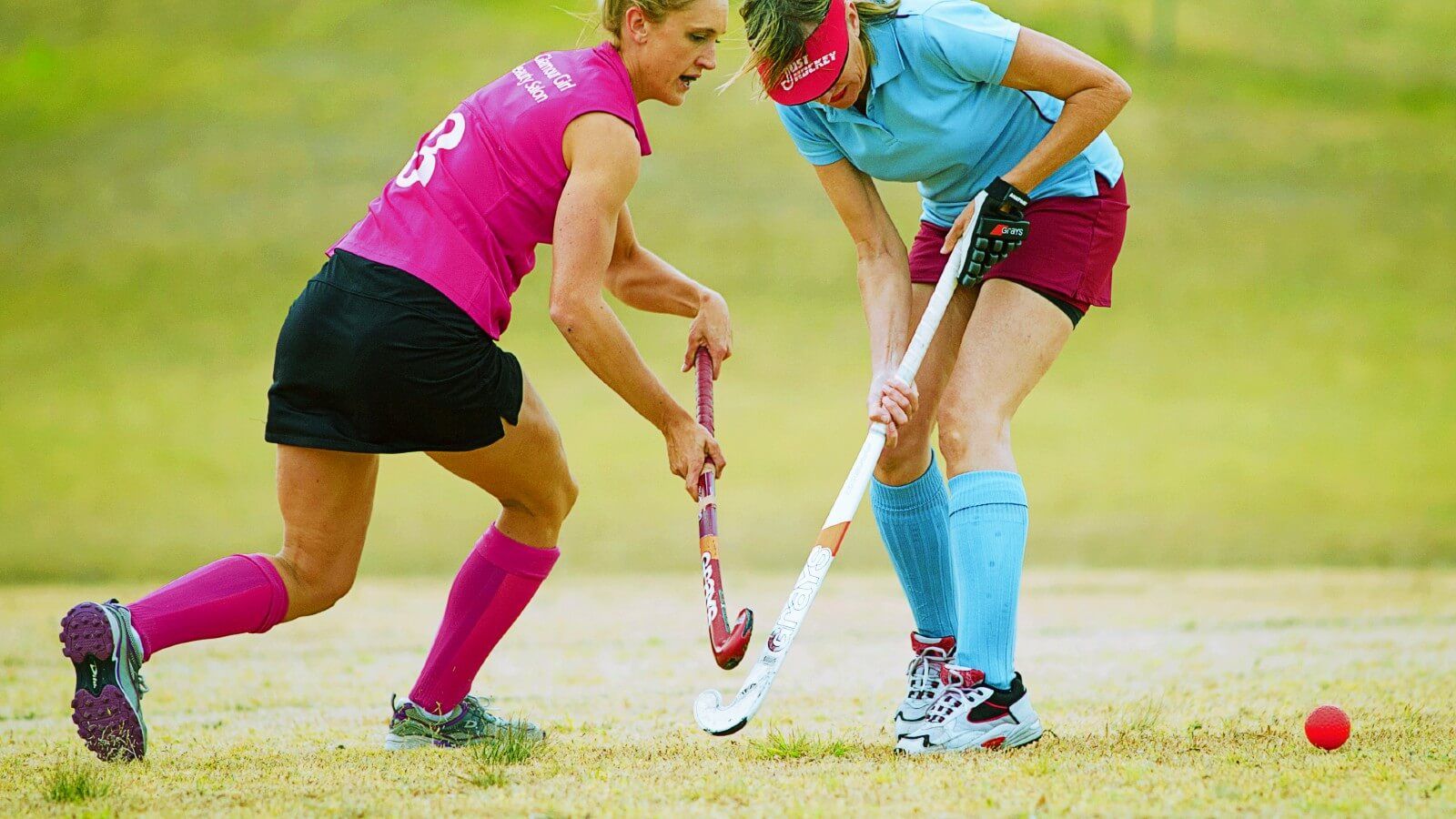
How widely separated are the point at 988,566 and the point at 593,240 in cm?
88

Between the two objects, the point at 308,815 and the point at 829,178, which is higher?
the point at 829,178

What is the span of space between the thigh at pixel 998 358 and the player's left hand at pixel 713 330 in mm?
507

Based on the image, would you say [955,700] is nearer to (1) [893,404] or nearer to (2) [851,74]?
(1) [893,404]

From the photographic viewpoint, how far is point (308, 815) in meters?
1.92

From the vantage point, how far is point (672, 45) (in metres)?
2.42

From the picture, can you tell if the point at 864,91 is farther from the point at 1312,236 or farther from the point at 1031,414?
the point at 1312,236

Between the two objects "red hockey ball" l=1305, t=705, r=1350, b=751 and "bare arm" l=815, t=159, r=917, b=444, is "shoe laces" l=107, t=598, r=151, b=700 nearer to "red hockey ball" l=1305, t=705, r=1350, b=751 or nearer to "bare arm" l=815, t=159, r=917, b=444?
"bare arm" l=815, t=159, r=917, b=444

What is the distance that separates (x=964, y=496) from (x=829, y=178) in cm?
73

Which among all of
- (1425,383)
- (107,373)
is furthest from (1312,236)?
(107,373)

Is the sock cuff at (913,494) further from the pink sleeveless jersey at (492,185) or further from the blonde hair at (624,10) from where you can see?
the blonde hair at (624,10)

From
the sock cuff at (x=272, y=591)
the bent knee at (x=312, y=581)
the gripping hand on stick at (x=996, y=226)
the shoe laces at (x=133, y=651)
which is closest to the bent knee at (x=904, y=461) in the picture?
the gripping hand on stick at (x=996, y=226)

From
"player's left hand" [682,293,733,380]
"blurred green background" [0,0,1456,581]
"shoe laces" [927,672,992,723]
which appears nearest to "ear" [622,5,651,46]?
"player's left hand" [682,293,733,380]

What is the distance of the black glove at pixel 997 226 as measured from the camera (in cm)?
248

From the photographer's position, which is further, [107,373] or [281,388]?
[107,373]
